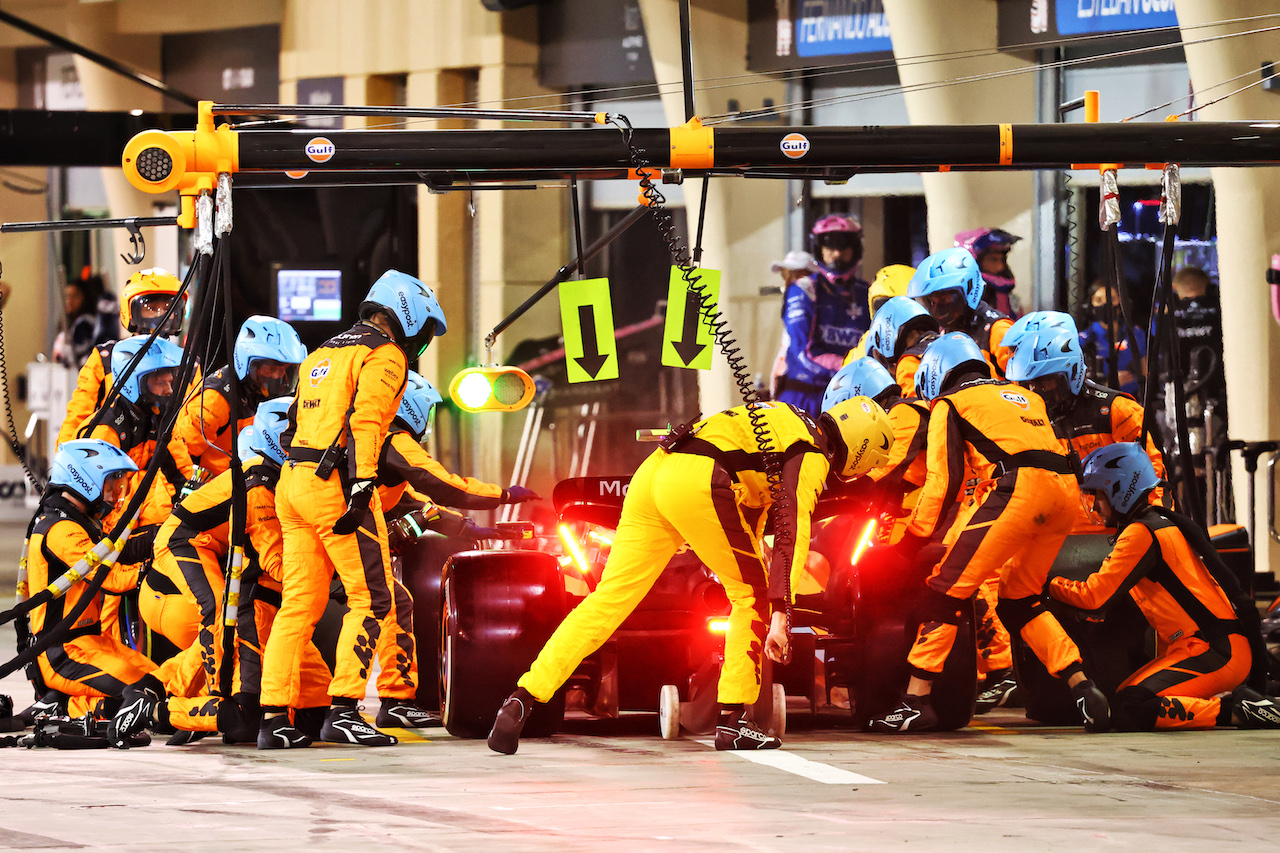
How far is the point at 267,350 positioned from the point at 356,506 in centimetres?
138

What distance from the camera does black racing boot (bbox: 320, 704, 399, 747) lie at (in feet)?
24.5

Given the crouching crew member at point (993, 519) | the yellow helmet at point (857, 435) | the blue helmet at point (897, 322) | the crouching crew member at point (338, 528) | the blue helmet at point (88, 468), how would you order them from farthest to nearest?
1. the blue helmet at point (897, 322)
2. the blue helmet at point (88, 468)
3. the crouching crew member at point (993, 519)
4. the crouching crew member at point (338, 528)
5. the yellow helmet at point (857, 435)

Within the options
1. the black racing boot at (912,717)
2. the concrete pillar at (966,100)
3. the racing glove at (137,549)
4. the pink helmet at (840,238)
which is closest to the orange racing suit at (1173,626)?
the black racing boot at (912,717)

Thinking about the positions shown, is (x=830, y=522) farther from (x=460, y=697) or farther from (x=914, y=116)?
(x=914, y=116)

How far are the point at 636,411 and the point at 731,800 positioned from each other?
10.5 m

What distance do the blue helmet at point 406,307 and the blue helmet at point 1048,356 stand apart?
2797 mm

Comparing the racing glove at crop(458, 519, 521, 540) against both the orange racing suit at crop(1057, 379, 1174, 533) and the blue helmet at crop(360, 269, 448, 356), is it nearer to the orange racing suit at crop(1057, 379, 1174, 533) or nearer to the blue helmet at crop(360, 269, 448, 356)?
the blue helmet at crop(360, 269, 448, 356)

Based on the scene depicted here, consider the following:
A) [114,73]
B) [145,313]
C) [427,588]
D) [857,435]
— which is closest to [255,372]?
[427,588]

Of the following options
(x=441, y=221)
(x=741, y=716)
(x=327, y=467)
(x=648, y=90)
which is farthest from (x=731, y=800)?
(x=441, y=221)

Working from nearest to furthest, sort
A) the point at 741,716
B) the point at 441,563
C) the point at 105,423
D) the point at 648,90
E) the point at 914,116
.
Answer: the point at 741,716 → the point at 441,563 → the point at 105,423 → the point at 914,116 → the point at 648,90

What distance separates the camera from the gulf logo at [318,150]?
7656 millimetres

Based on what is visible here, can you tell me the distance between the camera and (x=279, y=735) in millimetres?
7500

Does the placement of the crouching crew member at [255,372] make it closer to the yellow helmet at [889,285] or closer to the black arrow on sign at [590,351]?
the black arrow on sign at [590,351]

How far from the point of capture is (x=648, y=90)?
1528 centimetres
